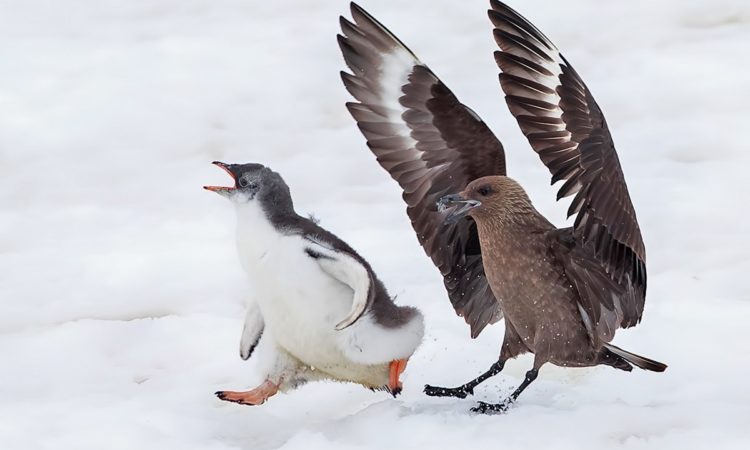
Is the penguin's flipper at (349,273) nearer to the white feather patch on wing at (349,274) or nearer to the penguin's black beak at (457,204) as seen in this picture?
the white feather patch on wing at (349,274)

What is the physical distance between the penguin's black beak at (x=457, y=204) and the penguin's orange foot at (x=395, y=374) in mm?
545

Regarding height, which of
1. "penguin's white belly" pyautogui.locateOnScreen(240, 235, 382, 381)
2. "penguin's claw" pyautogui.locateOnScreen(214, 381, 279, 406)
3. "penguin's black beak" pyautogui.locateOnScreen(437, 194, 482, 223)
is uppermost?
"penguin's black beak" pyautogui.locateOnScreen(437, 194, 482, 223)

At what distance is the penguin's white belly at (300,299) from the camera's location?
4.46 meters

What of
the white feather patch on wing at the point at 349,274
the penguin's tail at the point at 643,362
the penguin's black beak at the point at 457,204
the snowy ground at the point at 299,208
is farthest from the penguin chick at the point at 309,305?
the penguin's tail at the point at 643,362

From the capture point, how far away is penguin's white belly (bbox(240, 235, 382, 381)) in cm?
446

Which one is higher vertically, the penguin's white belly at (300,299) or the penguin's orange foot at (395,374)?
the penguin's white belly at (300,299)

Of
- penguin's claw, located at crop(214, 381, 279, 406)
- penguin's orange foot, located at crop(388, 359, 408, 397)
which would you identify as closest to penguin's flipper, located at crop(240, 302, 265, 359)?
penguin's claw, located at crop(214, 381, 279, 406)

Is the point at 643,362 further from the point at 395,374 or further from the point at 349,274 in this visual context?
the point at 349,274

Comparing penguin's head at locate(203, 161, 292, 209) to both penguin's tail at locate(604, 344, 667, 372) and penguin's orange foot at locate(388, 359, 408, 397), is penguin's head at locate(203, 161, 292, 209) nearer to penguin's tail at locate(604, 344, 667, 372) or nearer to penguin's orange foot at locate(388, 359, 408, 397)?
penguin's orange foot at locate(388, 359, 408, 397)

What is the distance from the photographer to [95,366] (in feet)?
16.5

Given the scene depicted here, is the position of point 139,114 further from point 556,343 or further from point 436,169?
point 556,343

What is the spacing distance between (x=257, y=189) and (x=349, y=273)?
53 centimetres

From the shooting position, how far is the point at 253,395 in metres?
4.55

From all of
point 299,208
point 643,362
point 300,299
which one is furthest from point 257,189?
point 299,208
